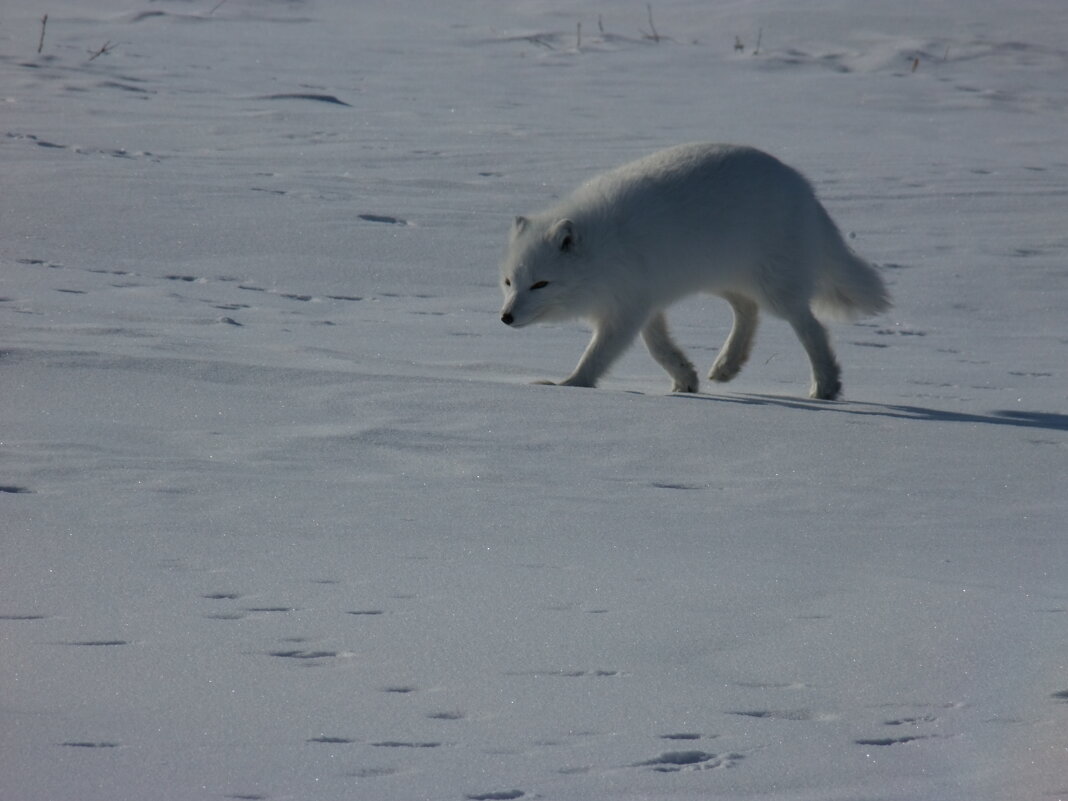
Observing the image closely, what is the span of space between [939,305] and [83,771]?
19.4ft

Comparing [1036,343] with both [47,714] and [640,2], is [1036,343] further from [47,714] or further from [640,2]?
[640,2]

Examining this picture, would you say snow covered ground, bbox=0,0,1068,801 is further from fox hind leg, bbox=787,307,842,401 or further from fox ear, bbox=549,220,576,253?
fox ear, bbox=549,220,576,253

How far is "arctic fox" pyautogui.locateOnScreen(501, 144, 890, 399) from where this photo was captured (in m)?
5.44

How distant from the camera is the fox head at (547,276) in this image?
17.9 feet

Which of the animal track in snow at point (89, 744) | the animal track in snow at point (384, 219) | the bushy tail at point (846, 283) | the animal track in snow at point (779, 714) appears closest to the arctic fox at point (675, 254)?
the bushy tail at point (846, 283)

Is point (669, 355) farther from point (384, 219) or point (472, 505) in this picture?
point (384, 219)

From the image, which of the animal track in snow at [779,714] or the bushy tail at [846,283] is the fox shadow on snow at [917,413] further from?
the animal track in snow at [779,714]

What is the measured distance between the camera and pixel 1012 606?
256cm

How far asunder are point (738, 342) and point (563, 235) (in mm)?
931

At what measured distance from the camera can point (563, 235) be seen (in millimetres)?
5449

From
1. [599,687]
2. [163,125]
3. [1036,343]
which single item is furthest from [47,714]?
[163,125]

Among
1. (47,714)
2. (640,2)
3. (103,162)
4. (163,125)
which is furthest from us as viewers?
(640,2)

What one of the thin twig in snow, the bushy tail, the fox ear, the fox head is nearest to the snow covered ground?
the fox head

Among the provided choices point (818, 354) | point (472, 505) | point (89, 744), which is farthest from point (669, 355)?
point (89, 744)
